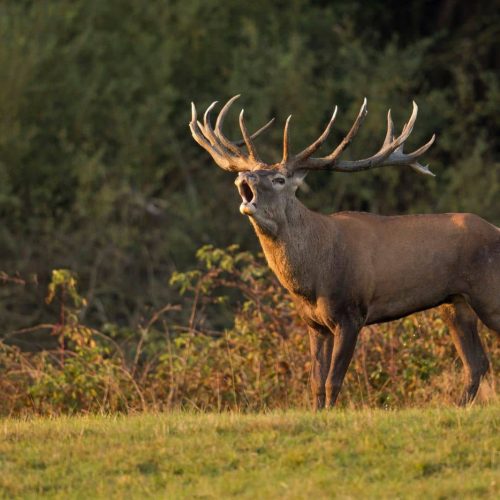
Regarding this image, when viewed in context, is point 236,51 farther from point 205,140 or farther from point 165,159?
point 205,140

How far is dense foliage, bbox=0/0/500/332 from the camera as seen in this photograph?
24.2m

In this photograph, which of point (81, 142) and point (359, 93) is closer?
point (81, 142)

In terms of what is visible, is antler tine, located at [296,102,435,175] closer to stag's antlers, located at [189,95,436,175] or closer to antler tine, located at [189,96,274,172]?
stag's antlers, located at [189,95,436,175]

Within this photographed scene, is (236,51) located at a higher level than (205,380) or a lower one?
higher

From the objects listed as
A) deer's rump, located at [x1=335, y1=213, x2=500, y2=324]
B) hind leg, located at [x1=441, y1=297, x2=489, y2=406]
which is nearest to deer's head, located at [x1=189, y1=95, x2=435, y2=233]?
deer's rump, located at [x1=335, y1=213, x2=500, y2=324]

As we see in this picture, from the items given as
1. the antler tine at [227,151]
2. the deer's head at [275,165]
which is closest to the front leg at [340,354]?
the deer's head at [275,165]

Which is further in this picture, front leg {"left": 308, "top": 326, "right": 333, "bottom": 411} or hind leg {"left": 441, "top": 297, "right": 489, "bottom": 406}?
hind leg {"left": 441, "top": 297, "right": 489, "bottom": 406}

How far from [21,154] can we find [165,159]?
9.06ft

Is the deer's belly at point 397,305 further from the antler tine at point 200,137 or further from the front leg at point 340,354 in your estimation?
the antler tine at point 200,137

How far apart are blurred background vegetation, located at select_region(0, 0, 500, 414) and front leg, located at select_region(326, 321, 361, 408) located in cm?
1011

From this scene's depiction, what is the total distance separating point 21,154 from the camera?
81.9 ft

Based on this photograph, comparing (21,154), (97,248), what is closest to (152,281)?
(97,248)

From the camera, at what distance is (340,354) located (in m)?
12.3

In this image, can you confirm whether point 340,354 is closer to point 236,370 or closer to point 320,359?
point 320,359
